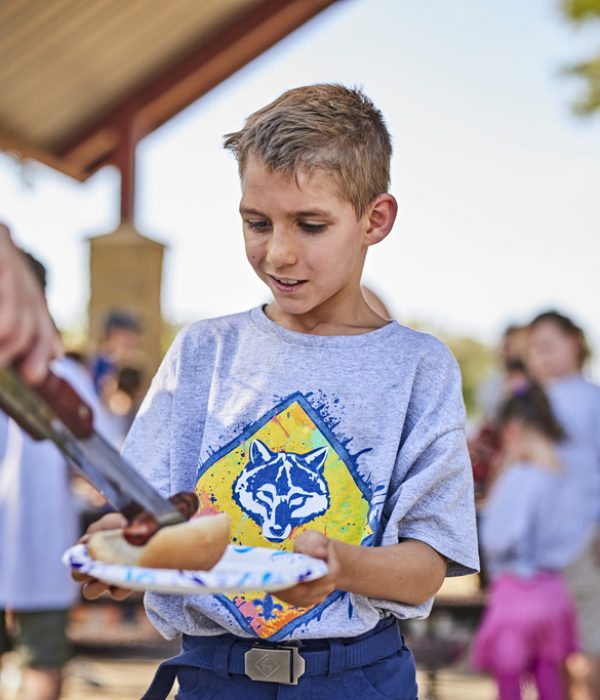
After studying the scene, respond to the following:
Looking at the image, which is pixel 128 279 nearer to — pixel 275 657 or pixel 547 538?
pixel 547 538

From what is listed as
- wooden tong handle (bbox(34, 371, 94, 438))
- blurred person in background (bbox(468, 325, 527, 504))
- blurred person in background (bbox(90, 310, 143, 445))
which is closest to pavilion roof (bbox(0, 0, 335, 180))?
blurred person in background (bbox(90, 310, 143, 445))

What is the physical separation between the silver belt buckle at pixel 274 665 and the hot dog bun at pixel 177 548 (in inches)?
10.5

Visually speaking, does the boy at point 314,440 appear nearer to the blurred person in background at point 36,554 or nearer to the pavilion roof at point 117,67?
the blurred person in background at point 36,554

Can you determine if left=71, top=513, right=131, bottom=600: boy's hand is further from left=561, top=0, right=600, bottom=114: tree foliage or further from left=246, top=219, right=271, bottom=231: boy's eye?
left=561, top=0, right=600, bottom=114: tree foliage

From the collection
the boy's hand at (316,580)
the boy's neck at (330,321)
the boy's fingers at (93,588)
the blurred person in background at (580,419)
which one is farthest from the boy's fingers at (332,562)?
the blurred person in background at (580,419)

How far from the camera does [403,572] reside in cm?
151

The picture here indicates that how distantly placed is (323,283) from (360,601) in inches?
18.2

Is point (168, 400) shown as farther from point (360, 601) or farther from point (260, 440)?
point (360, 601)

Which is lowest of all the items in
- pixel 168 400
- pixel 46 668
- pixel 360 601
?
pixel 46 668

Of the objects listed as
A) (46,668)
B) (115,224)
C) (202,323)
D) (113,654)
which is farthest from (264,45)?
(202,323)

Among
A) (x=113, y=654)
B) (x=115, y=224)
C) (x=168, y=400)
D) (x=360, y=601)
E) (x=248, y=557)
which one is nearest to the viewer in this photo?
(x=248, y=557)

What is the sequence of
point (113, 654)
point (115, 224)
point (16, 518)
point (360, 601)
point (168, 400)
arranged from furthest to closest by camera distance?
point (115, 224), point (113, 654), point (16, 518), point (168, 400), point (360, 601)

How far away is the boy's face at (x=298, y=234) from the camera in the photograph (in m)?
1.55

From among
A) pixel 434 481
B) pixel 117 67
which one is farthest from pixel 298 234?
pixel 117 67
